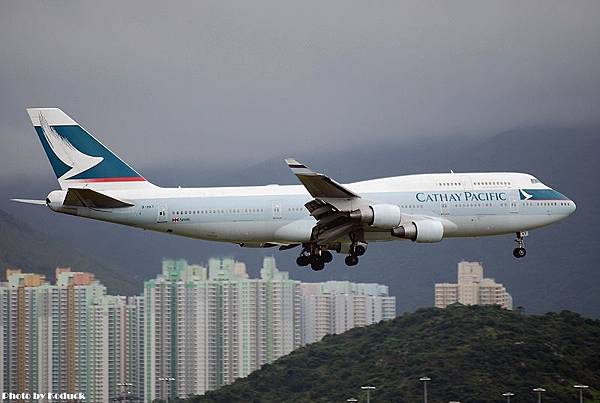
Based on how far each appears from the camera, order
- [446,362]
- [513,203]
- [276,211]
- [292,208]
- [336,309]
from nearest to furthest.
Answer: [276,211], [292,208], [513,203], [446,362], [336,309]

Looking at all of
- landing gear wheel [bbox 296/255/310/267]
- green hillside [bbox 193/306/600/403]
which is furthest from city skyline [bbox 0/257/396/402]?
landing gear wheel [bbox 296/255/310/267]

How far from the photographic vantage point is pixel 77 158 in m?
71.8

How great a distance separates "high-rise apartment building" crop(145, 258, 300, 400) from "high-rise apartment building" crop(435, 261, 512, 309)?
2223 cm

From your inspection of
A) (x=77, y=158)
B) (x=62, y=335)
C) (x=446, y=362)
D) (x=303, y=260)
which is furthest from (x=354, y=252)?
(x=62, y=335)

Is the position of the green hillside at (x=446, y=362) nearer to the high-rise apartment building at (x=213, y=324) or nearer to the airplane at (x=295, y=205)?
the high-rise apartment building at (x=213, y=324)

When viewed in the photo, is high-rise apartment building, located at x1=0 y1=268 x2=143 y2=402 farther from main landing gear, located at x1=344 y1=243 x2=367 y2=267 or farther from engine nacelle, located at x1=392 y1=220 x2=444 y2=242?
engine nacelle, located at x1=392 y1=220 x2=444 y2=242

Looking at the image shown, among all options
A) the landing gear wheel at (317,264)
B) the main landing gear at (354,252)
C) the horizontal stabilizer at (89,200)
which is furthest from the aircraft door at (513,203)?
the horizontal stabilizer at (89,200)

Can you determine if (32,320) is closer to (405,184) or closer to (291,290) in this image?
(291,290)

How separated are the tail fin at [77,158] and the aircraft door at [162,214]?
2335mm

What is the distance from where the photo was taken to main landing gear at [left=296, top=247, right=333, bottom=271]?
73625mm

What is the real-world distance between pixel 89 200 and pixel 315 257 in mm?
14249

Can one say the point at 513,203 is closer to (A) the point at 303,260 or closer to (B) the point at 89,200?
(A) the point at 303,260

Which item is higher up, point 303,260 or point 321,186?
point 321,186

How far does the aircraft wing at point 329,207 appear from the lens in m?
67.8
